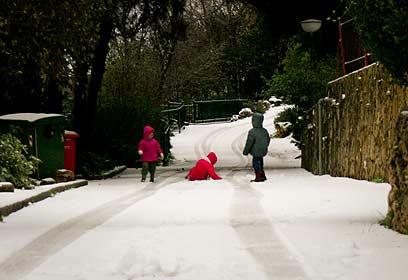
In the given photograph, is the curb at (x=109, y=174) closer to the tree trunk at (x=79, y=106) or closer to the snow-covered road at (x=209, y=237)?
the tree trunk at (x=79, y=106)

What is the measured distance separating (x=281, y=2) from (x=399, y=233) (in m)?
17.4

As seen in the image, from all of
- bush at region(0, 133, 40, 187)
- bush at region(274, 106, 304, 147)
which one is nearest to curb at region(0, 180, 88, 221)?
bush at region(0, 133, 40, 187)

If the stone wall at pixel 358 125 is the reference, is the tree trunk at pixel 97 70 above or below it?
above

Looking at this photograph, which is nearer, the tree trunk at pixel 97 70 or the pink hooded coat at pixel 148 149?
the pink hooded coat at pixel 148 149

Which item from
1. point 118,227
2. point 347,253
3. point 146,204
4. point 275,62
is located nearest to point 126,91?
point 275,62

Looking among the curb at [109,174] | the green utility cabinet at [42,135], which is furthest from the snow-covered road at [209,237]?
the curb at [109,174]

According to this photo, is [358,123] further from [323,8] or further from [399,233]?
[323,8]

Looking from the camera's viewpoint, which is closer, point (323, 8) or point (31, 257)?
point (31, 257)

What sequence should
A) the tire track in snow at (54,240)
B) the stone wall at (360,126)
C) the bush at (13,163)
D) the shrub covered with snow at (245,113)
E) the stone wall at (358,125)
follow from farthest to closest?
the shrub covered with snow at (245,113)
the bush at (13,163)
the stone wall at (358,125)
the stone wall at (360,126)
the tire track in snow at (54,240)

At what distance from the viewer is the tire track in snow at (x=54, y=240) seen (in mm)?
5547

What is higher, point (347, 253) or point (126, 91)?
point (126, 91)

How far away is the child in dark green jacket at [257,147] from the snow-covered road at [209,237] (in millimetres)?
3027

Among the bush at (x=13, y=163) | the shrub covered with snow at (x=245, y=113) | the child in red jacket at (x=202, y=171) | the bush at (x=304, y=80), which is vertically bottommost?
the child in red jacket at (x=202, y=171)

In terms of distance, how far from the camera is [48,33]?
13.3 metres
